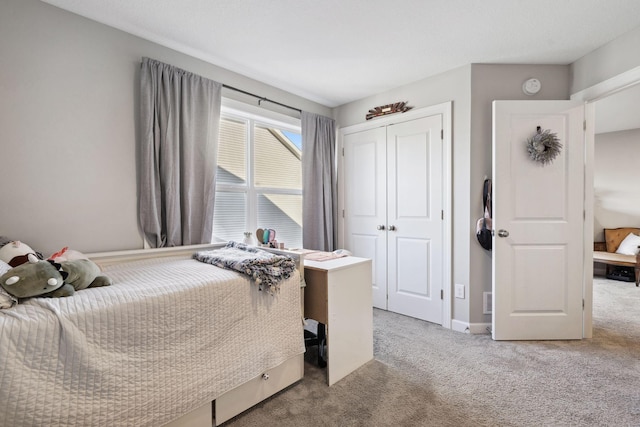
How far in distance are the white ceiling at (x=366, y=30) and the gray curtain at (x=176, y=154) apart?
1.07 ft

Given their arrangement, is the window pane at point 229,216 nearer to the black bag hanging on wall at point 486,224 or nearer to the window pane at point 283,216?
the window pane at point 283,216

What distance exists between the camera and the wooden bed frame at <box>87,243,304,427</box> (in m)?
1.41

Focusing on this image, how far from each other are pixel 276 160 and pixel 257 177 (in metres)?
0.32

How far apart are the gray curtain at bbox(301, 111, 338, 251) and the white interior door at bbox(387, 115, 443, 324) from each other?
69 centimetres

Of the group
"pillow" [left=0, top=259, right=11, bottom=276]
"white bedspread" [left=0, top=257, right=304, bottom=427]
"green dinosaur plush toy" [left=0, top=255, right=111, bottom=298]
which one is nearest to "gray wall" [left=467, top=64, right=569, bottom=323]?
"white bedspread" [left=0, top=257, right=304, bottom=427]

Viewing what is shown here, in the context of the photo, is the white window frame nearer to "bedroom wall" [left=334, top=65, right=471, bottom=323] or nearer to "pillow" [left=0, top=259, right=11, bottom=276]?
"pillow" [left=0, top=259, right=11, bottom=276]

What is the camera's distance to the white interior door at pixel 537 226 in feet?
7.89

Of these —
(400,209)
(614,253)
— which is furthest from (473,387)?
(614,253)

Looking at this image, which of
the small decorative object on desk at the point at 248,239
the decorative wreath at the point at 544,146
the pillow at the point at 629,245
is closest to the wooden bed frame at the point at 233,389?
the small decorative object on desk at the point at 248,239

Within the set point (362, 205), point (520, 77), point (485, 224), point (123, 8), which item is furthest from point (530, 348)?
point (123, 8)

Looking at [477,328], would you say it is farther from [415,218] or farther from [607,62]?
[607,62]

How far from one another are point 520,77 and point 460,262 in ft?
5.59

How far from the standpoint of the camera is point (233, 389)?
1521 mm

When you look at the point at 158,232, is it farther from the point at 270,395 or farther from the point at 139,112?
the point at 270,395
